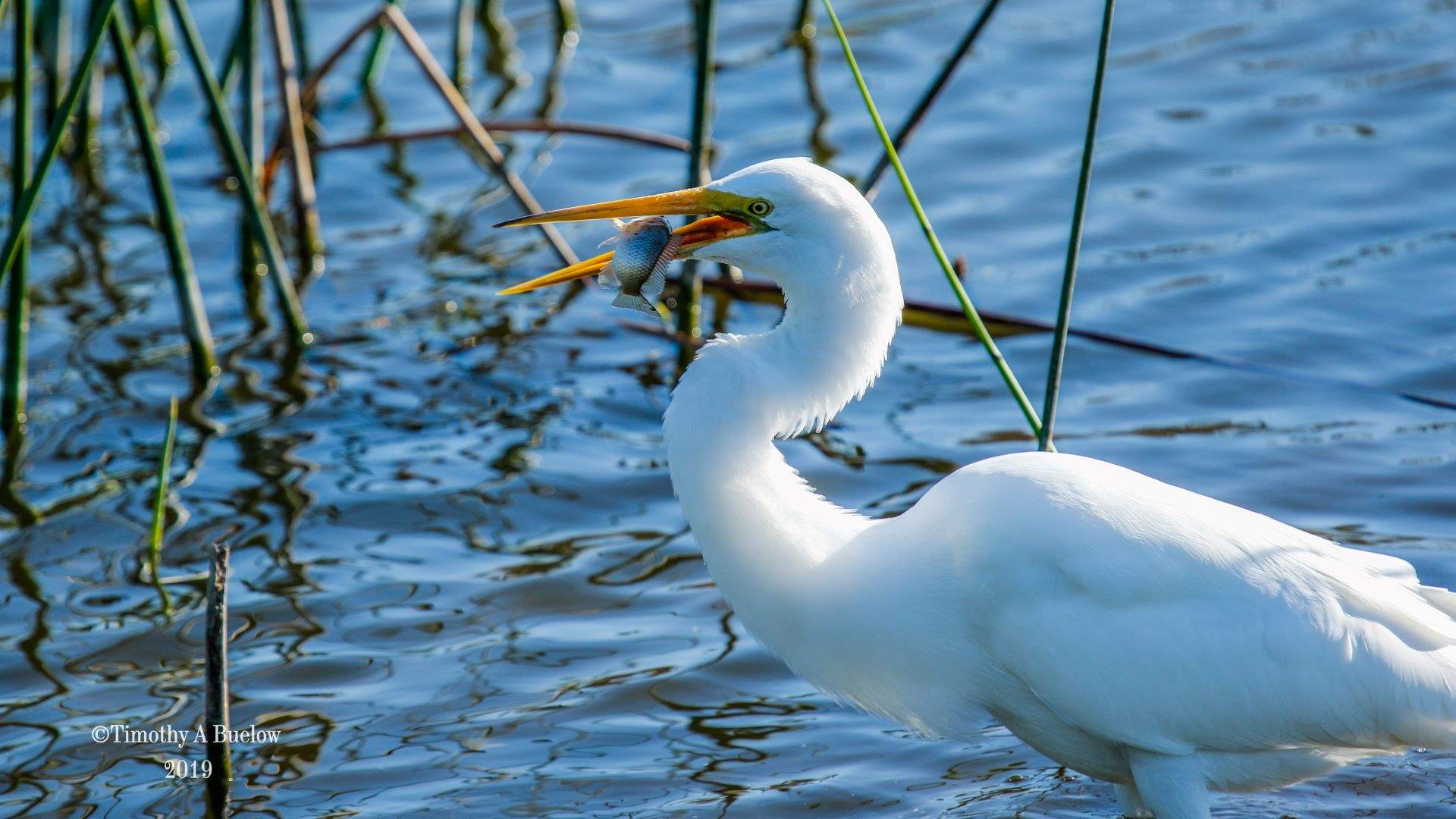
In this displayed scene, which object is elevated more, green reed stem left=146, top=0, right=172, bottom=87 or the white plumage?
green reed stem left=146, top=0, right=172, bottom=87

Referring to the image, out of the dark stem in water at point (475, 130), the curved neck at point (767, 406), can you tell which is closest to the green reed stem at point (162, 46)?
the dark stem in water at point (475, 130)

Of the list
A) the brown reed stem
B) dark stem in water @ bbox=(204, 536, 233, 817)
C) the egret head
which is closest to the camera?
the egret head

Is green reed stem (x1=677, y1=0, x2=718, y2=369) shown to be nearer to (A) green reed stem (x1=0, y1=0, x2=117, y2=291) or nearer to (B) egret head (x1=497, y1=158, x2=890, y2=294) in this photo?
(B) egret head (x1=497, y1=158, x2=890, y2=294)

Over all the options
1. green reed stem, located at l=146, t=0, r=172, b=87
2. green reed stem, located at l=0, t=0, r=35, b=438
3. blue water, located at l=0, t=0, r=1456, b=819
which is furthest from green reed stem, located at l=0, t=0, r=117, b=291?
green reed stem, located at l=146, t=0, r=172, b=87

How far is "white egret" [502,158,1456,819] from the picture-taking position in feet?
13.1

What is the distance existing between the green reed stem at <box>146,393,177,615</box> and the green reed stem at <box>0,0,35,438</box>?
614mm

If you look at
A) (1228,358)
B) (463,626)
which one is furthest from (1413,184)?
(463,626)

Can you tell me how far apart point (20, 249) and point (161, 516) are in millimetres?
1094

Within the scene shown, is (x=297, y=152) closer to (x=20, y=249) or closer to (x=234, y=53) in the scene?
(x=234, y=53)

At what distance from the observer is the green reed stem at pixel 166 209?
19.6 ft

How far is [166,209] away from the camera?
625cm

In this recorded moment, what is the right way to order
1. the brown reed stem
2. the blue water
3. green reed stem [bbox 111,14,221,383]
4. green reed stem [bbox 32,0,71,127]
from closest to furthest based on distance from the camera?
1. the blue water
2. green reed stem [bbox 111,14,221,383]
3. the brown reed stem
4. green reed stem [bbox 32,0,71,127]

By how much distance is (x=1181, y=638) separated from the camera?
159 inches

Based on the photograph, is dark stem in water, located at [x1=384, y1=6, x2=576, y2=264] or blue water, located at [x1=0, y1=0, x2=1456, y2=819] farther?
dark stem in water, located at [x1=384, y1=6, x2=576, y2=264]
